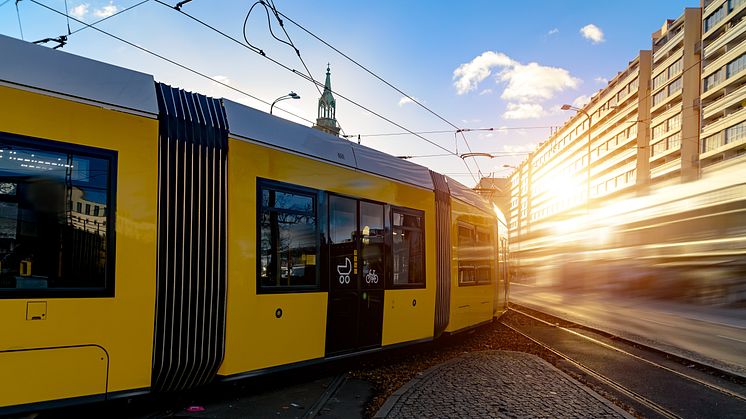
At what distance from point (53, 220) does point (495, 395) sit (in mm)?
5308

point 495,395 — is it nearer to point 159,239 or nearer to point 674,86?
point 159,239

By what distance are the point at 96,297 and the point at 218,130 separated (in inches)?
83.1

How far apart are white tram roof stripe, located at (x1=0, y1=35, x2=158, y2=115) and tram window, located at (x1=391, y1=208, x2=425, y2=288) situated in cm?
448

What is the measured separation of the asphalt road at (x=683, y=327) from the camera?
37.9ft

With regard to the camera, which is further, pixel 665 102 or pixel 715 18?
pixel 665 102

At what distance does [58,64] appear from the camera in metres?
4.83

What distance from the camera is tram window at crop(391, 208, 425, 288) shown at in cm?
871

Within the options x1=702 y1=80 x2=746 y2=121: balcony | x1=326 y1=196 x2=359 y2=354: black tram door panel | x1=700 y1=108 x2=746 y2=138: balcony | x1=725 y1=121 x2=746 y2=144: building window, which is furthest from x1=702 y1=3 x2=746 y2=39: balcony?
x1=326 y1=196 x2=359 y2=354: black tram door panel

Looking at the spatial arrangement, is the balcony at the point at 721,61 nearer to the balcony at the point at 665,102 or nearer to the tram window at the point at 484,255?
the balcony at the point at 665,102

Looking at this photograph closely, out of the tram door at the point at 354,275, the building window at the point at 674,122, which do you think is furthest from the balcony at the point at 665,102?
the tram door at the point at 354,275

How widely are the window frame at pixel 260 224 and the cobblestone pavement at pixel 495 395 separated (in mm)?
1730

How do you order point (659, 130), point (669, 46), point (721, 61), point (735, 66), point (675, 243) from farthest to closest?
point (659, 130) < point (669, 46) < point (721, 61) < point (735, 66) < point (675, 243)

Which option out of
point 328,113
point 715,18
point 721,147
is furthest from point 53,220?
point 715,18

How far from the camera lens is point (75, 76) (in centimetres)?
491
